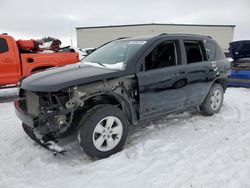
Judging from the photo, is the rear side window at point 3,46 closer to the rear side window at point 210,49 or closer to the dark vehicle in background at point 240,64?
the rear side window at point 210,49

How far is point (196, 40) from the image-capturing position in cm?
542

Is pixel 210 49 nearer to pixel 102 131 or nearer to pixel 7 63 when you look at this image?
pixel 102 131

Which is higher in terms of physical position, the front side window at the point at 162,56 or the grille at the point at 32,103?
the front side window at the point at 162,56

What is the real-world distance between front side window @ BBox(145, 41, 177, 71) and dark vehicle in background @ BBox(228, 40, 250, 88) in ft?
17.3

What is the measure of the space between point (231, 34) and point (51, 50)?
29185mm

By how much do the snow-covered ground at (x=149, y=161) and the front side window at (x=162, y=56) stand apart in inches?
47.7

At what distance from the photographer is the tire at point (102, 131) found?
142 inches

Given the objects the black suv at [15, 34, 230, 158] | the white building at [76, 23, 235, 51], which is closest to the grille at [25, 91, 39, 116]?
the black suv at [15, 34, 230, 158]

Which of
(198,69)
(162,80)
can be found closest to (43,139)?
(162,80)

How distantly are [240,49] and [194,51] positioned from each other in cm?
503

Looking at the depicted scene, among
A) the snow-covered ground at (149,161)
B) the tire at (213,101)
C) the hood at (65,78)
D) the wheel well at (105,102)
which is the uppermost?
the hood at (65,78)

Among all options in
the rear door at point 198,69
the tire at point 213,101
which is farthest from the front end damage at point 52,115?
the tire at point 213,101

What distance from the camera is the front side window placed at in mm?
4371

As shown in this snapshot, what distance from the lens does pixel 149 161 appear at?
3.70 metres
